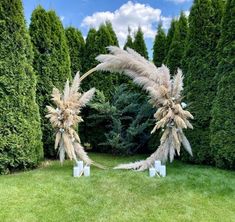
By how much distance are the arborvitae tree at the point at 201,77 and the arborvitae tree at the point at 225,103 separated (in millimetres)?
240

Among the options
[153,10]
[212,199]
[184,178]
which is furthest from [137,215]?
[153,10]

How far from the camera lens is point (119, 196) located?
12.1 feet

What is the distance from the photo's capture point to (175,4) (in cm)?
690

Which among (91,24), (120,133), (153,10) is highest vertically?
(153,10)

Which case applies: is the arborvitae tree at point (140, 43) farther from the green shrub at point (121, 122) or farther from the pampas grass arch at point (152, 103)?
the pampas grass arch at point (152, 103)

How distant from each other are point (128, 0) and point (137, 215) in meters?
4.98

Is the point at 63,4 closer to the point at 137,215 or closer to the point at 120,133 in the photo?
the point at 120,133

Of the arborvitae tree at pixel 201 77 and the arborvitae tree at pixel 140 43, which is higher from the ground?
the arborvitae tree at pixel 140 43

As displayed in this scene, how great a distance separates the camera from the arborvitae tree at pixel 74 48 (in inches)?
280

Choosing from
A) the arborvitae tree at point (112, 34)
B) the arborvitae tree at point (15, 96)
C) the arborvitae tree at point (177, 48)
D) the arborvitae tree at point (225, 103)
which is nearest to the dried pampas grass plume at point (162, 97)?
the arborvitae tree at point (225, 103)

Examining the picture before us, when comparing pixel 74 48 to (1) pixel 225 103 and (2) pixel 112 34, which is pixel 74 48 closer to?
(2) pixel 112 34

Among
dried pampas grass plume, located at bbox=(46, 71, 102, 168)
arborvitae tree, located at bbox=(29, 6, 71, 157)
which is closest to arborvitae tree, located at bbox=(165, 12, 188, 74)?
arborvitae tree, located at bbox=(29, 6, 71, 157)

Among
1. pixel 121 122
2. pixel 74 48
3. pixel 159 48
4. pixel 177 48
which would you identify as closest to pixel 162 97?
pixel 177 48

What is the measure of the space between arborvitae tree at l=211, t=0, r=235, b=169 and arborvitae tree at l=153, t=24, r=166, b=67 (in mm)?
2423
